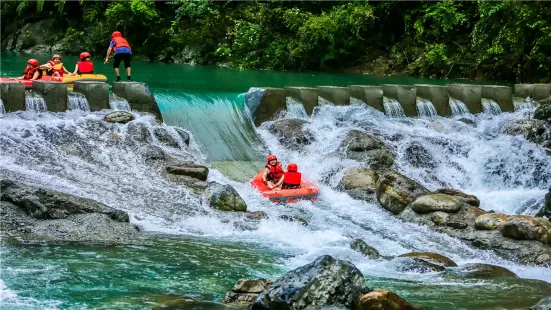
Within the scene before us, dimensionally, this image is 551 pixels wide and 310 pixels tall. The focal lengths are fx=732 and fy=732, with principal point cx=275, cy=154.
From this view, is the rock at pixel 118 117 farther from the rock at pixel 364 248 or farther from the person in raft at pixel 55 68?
the rock at pixel 364 248

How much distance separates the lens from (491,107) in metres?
15.7

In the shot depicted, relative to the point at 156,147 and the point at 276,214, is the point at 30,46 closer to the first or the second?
the point at 156,147

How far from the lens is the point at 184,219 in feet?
32.6

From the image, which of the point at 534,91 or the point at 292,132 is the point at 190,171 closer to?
the point at 292,132

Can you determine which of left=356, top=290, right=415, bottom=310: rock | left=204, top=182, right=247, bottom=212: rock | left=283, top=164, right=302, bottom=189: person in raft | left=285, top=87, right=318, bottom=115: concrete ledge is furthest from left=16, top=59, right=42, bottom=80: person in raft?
left=356, top=290, right=415, bottom=310: rock

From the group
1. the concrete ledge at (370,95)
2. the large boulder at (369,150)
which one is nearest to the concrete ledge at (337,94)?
the concrete ledge at (370,95)

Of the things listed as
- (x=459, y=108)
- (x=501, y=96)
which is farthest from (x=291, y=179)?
(x=501, y=96)

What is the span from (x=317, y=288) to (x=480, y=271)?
2.70m

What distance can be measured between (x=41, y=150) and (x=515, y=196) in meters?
7.80

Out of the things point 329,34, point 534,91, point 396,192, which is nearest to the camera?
point 396,192

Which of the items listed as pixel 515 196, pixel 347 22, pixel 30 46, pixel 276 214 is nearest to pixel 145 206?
pixel 276 214

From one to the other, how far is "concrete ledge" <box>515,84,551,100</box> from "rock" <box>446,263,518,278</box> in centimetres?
901

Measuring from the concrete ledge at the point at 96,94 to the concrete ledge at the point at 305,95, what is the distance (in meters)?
3.61

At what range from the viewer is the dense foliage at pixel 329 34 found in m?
19.7
